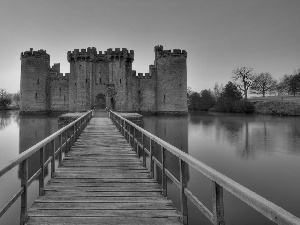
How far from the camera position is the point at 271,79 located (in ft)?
230

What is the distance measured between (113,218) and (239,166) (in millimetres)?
10885

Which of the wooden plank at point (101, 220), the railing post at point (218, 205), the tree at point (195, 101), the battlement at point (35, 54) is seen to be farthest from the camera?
the tree at point (195, 101)

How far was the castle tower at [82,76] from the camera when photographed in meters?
40.8

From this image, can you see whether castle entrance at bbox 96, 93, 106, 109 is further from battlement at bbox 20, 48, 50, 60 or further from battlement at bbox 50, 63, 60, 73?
battlement at bbox 20, 48, 50, 60

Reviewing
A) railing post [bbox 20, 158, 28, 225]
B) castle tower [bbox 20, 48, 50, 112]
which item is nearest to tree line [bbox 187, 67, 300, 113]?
castle tower [bbox 20, 48, 50, 112]

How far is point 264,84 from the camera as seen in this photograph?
221 ft

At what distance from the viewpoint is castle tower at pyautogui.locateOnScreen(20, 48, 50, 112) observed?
45125 millimetres

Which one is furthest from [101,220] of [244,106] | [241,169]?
[244,106]

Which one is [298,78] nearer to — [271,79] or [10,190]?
[271,79]

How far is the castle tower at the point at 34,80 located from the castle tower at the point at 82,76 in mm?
7419

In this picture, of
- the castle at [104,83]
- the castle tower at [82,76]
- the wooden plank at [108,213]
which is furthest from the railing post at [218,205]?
the castle tower at [82,76]

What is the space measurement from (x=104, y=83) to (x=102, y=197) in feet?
128

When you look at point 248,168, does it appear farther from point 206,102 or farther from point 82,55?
point 206,102

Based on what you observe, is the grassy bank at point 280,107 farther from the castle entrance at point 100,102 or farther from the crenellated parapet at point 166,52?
the castle entrance at point 100,102
